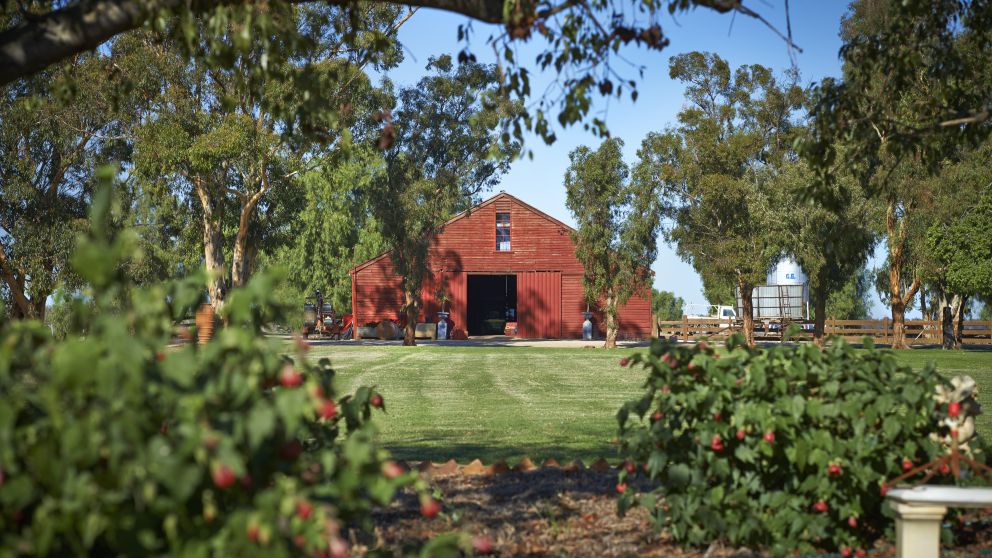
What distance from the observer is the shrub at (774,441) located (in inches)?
171

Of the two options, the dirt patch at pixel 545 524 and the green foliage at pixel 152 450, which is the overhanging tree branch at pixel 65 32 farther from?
the dirt patch at pixel 545 524

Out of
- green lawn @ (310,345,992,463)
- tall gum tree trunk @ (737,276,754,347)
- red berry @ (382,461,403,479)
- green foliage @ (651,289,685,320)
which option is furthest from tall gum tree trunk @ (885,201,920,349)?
green foliage @ (651,289,685,320)

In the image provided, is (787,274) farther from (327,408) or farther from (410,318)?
(327,408)

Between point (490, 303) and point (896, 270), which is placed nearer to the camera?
point (896, 270)

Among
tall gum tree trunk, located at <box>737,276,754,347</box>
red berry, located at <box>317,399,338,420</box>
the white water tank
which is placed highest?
the white water tank

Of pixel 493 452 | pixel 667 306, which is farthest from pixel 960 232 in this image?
pixel 667 306

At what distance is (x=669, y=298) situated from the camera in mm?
107562

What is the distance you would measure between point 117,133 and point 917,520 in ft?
121

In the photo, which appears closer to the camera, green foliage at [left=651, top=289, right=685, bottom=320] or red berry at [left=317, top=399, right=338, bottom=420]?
red berry at [left=317, top=399, right=338, bottom=420]

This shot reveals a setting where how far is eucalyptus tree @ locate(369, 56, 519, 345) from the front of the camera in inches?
1599

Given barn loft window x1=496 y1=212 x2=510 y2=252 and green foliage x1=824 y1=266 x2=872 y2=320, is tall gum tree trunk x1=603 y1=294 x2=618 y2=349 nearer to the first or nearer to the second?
barn loft window x1=496 y1=212 x2=510 y2=252

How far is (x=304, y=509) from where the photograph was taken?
205cm

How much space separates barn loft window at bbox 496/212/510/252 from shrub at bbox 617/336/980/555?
4363 centimetres

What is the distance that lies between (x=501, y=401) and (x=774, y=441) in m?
10.8
